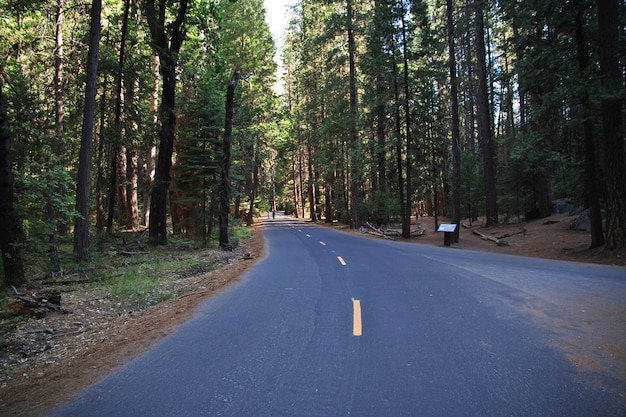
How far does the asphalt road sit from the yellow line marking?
0.03m

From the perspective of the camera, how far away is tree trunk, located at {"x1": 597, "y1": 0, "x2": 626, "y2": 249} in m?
11.9

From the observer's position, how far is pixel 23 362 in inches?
197

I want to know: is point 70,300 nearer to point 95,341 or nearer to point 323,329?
point 95,341

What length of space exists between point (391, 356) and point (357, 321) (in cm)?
140

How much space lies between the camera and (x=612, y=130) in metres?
12.2

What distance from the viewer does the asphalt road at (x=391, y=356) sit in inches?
135

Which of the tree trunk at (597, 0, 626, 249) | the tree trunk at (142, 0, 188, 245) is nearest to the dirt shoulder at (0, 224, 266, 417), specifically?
the tree trunk at (142, 0, 188, 245)

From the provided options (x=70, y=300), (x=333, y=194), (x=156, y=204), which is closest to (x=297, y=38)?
(x=333, y=194)

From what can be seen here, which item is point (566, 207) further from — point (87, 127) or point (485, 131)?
point (87, 127)

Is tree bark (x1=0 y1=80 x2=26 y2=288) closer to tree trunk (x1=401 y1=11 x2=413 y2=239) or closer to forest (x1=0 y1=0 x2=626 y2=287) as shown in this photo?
forest (x1=0 y1=0 x2=626 y2=287)

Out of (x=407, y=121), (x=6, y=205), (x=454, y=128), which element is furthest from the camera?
(x=407, y=121)

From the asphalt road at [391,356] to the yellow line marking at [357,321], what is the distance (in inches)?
1.1

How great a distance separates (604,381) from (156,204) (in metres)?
16.7

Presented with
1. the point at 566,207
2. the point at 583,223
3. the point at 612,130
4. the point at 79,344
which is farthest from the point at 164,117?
the point at 566,207
